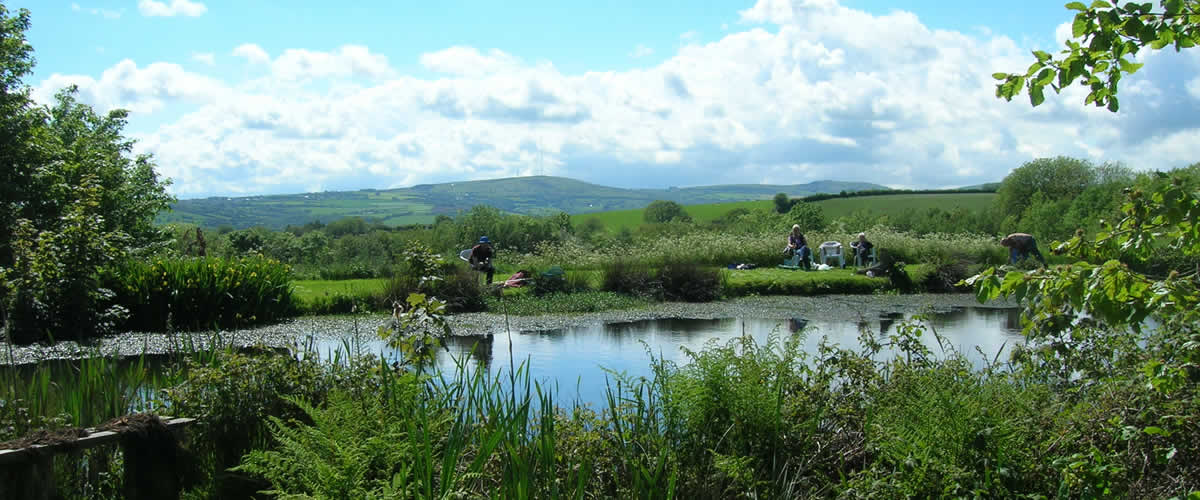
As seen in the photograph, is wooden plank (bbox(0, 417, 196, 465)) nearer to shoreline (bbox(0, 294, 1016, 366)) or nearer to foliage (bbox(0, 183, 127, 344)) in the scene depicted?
shoreline (bbox(0, 294, 1016, 366))

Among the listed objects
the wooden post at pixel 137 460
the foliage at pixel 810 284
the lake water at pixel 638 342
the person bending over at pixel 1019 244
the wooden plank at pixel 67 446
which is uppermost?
the wooden plank at pixel 67 446

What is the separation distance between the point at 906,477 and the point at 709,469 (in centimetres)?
88

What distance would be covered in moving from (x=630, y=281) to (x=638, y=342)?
7787 millimetres

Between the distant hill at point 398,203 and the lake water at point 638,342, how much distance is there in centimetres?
7336

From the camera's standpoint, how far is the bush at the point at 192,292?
14.6 metres

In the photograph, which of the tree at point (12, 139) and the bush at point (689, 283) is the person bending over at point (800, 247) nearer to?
the bush at point (689, 283)

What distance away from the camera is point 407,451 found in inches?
137

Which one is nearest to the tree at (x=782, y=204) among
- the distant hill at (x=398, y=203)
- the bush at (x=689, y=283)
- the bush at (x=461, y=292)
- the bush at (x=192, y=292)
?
the bush at (x=689, y=283)

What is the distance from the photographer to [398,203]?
5812 inches

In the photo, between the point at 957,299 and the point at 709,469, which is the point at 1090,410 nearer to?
the point at 709,469

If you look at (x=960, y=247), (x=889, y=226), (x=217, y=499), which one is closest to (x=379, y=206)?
(x=889, y=226)

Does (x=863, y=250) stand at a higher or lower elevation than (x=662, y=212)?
lower

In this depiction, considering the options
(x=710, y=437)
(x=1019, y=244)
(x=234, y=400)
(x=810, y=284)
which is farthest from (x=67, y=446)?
(x=1019, y=244)

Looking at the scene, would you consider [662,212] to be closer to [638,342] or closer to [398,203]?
[638,342]
